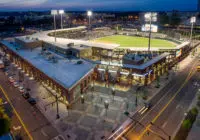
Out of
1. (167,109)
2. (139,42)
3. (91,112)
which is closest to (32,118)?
(91,112)

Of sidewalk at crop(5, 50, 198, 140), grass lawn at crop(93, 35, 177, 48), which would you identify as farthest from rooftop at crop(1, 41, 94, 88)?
grass lawn at crop(93, 35, 177, 48)

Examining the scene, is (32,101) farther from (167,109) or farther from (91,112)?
(167,109)

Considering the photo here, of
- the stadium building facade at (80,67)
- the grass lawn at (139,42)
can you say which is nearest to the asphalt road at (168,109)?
the stadium building facade at (80,67)

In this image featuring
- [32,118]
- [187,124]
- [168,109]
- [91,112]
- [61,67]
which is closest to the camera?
[187,124]

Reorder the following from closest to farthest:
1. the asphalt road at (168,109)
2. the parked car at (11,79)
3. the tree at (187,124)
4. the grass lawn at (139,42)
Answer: the tree at (187,124) → the asphalt road at (168,109) → the parked car at (11,79) → the grass lawn at (139,42)

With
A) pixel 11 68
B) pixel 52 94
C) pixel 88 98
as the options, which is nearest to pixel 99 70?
pixel 88 98

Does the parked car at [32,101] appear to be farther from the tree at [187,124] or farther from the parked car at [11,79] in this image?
the tree at [187,124]

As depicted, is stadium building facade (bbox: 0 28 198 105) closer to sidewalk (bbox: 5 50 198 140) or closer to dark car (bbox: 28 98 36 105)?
sidewalk (bbox: 5 50 198 140)
